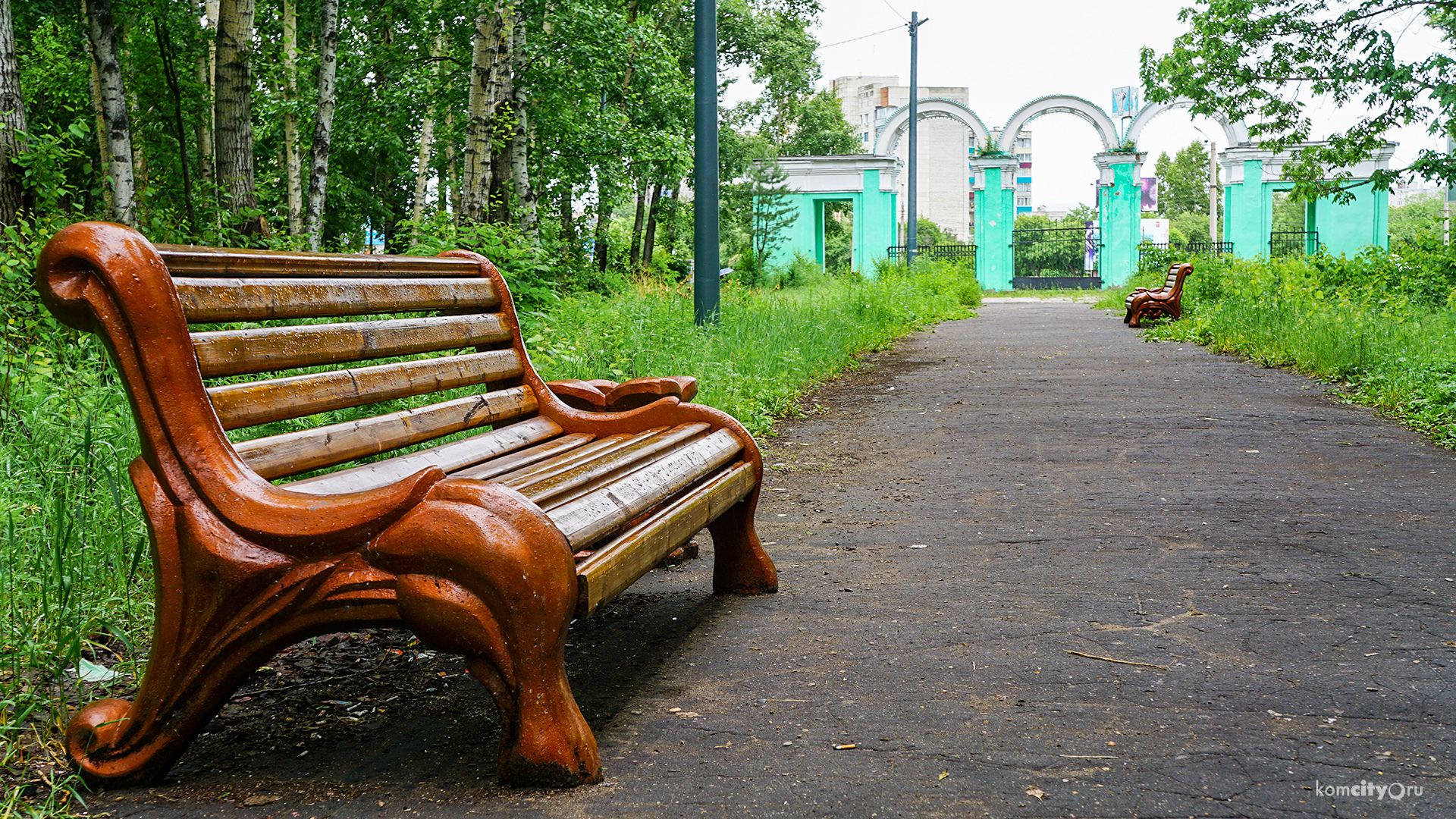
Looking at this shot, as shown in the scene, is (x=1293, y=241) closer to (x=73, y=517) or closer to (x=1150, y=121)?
(x=1150, y=121)

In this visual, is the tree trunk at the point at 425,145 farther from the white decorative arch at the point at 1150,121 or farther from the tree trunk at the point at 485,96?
the white decorative arch at the point at 1150,121

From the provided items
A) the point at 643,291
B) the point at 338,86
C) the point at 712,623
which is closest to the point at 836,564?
the point at 712,623

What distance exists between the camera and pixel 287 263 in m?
2.69

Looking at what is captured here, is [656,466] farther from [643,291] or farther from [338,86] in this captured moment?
[338,86]

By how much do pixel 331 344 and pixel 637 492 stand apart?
2.79 feet

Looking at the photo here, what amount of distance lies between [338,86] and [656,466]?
1587 cm

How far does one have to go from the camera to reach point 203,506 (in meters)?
2.21

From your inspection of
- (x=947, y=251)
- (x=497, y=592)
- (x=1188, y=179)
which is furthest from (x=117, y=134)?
(x=1188, y=179)

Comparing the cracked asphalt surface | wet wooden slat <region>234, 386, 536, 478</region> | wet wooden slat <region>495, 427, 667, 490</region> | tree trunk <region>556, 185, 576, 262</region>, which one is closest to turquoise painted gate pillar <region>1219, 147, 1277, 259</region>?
tree trunk <region>556, 185, 576, 262</region>

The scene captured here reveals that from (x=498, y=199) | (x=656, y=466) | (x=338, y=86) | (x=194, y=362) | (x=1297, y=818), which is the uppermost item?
(x=338, y=86)

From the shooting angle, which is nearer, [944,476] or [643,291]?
[944,476]

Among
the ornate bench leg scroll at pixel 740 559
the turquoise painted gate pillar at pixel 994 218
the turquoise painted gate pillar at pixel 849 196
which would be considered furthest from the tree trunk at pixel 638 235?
the ornate bench leg scroll at pixel 740 559

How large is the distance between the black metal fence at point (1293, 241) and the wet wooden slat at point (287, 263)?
3421 centimetres

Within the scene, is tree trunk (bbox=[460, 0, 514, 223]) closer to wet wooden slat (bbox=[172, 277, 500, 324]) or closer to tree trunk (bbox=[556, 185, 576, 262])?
tree trunk (bbox=[556, 185, 576, 262])
